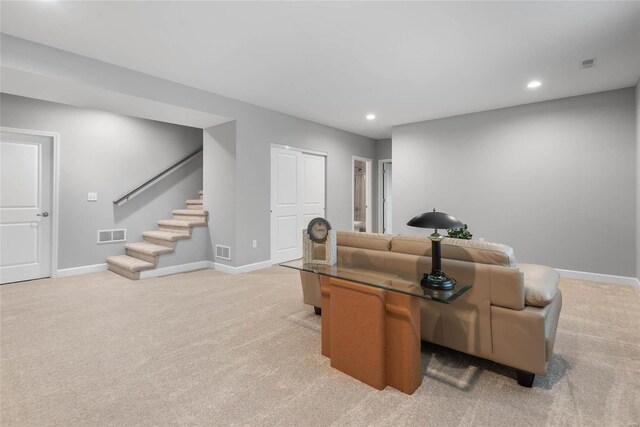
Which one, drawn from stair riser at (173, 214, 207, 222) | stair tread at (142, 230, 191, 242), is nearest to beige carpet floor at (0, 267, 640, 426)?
stair tread at (142, 230, 191, 242)

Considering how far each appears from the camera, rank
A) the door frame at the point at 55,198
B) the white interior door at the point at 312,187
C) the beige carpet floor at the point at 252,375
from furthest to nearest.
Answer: the white interior door at the point at 312,187 < the door frame at the point at 55,198 < the beige carpet floor at the point at 252,375

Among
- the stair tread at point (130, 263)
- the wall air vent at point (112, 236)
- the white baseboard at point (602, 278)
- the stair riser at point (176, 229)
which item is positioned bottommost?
the white baseboard at point (602, 278)

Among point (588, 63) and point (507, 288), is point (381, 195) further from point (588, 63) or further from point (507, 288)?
point (507, 288)

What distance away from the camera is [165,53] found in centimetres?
307

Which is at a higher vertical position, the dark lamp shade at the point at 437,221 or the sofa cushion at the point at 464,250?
the dark lamp shade at the point at 437,221

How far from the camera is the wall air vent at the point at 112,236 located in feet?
15.5

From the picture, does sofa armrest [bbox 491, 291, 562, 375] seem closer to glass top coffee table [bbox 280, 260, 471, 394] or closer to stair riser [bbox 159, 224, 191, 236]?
glass top coffee table [bbox 280, 260, 471, 394]

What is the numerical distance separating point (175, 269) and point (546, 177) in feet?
18.3

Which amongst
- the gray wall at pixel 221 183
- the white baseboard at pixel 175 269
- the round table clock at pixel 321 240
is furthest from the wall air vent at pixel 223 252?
the round table clock at pixel 321 240

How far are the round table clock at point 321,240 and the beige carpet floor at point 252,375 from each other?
2.04 ft

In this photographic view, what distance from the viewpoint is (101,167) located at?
4762 millimetres

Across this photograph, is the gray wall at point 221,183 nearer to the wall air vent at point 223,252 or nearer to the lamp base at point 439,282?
the wall air vent at point 223,252

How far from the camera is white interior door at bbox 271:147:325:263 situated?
206 inches

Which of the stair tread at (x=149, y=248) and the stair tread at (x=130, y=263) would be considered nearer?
the stair tread at (x=130, y=263)
